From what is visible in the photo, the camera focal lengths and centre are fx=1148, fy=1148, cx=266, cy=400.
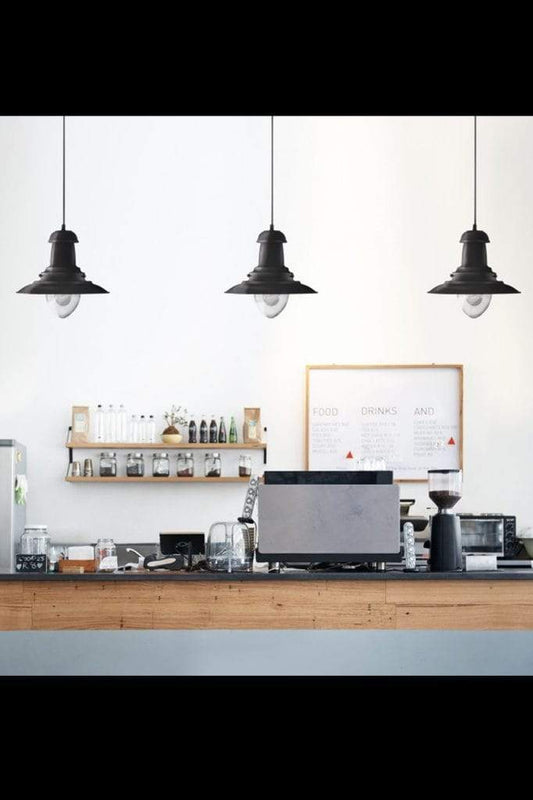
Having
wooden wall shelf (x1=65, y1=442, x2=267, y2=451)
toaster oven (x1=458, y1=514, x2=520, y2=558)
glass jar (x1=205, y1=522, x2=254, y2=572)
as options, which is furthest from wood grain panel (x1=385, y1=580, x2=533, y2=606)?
wooden wall shelf (x1=65, y1=442, x2=267, y2=451)

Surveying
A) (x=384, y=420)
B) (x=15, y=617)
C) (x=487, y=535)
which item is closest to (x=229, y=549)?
(x=15, y=617)

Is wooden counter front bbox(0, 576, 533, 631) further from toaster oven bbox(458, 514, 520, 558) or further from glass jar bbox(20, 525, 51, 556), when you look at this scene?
toaster oven bbox(458, 514, 520, 558)

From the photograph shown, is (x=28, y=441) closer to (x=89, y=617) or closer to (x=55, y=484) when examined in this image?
(x=55, y=484)

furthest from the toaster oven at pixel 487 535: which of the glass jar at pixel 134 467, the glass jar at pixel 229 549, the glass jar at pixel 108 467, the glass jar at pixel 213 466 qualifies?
the glass jar at pixel 108 467

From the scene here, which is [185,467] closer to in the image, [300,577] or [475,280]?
[475,280]

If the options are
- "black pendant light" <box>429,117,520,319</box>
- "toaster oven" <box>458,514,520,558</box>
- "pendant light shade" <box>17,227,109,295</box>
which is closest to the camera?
"pendant light shade" <box>17,227,109,295</box>

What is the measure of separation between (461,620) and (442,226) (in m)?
A: 3.50

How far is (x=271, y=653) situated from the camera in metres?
4.88

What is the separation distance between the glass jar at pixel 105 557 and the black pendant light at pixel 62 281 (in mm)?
1196

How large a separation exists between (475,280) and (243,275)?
2.25 meters

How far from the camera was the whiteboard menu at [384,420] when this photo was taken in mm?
7559

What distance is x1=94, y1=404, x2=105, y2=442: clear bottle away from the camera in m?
7.48

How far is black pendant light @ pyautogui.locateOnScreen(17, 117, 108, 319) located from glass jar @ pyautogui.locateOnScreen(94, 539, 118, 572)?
1.20 m
